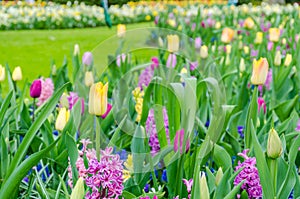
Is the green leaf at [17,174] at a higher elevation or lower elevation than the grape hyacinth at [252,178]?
higher

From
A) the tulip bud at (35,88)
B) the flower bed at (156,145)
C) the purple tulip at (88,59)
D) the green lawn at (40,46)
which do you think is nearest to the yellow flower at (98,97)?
the flower bed at (156,145)

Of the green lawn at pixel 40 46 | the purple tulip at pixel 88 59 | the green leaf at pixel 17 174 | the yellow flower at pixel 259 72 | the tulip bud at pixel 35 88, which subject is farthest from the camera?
the green lawn at pixel 40 46

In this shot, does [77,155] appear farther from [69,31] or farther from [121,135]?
[69,31]

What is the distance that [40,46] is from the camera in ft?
26.0

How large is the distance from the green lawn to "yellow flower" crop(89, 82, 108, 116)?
417 centimetres

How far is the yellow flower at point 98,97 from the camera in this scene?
1.30 meters

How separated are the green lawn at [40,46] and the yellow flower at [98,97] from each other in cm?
417

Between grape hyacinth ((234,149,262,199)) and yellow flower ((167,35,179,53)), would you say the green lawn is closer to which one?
yellow flower ((167,35,179,53))

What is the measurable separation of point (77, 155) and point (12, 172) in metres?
0.17

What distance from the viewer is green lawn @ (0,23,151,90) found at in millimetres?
6359

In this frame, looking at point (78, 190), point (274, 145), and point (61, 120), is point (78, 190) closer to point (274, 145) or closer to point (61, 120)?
point (274, 145)

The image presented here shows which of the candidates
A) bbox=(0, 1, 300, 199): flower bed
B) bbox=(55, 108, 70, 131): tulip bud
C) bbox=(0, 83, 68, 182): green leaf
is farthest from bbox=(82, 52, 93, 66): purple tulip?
bbox=(0, 83, 68, 182): green leaf

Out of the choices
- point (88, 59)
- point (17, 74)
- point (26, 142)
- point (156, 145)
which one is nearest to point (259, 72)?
point (156, 145)

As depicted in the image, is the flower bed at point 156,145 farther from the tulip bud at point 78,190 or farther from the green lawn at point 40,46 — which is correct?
the green lawn at point 40,46
